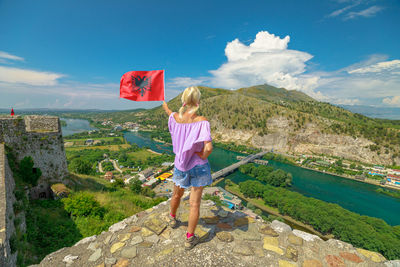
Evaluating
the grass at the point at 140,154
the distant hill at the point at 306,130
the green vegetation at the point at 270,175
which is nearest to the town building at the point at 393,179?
the distant hill at the point at 306,130

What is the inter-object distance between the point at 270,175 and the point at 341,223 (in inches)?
770

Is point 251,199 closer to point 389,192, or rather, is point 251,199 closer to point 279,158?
point 389,192

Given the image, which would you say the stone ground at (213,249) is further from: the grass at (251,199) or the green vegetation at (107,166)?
the green vegetation at (107,166)

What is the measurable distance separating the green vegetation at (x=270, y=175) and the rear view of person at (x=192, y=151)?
45380mm

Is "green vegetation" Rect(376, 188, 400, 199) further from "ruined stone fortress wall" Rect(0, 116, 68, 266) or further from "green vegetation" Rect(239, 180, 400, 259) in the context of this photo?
"ruined stone fortress wall" Rect(0, 116, 68, 266)

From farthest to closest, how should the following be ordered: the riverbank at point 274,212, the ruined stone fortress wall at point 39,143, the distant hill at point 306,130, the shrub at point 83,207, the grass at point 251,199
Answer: the distant hill at point 306,130
the grass at point 251,199
the riverbank at point 274,212
the ruined stone fortress wall at point 39,143
the shrub at point 83,207

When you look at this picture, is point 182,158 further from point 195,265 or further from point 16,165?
point 16,165

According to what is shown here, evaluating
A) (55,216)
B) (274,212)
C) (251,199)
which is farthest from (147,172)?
(55,216)

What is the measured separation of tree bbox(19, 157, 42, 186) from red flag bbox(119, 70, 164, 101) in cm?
744

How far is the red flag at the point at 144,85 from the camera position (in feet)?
14.0

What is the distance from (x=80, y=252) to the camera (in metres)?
3.01

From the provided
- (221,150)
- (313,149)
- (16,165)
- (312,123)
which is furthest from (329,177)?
(16,165)

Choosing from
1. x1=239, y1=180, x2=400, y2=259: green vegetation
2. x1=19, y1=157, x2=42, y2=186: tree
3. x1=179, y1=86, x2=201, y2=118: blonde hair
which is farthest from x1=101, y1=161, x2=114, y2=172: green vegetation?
x1=179, y1=86, x2=201, y2=118: blonde hair

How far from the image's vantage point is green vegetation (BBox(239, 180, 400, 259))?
2302cm
